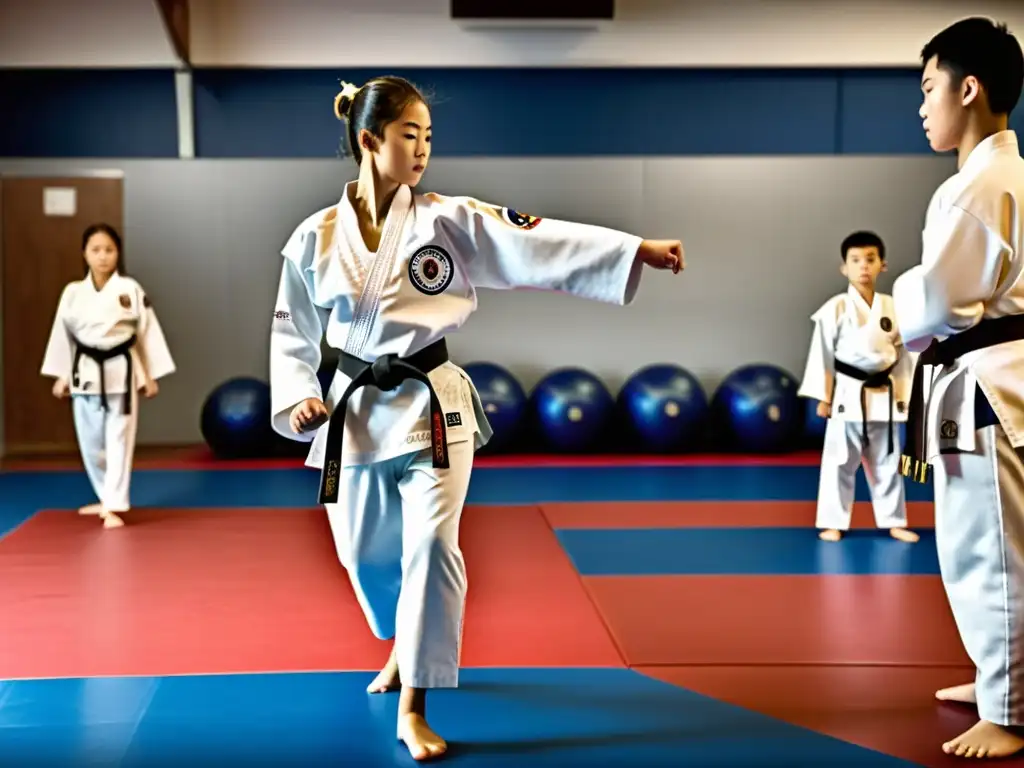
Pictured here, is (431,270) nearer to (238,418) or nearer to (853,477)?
(853,477)

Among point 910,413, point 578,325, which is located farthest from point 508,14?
point 910,413

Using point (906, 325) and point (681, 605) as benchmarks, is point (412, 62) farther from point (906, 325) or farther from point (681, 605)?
point (906, 325)

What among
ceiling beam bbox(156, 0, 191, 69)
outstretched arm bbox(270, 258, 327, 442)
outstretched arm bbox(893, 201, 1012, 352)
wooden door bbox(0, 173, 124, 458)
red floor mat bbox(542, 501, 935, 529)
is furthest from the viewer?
wooden door bbox(0, 173, 124, 458)

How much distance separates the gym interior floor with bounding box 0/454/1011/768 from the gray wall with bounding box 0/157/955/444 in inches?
104

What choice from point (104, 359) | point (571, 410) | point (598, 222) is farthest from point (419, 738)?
point (598, 222)

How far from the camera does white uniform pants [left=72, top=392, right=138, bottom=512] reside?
5.30 metres

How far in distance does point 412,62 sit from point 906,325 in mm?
6225

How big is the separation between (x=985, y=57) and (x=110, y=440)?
438cm

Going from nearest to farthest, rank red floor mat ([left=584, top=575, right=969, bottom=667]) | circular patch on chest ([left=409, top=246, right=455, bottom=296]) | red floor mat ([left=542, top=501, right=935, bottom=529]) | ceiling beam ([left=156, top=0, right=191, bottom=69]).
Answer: circular patch on chest ([left=409, top=246, right=455, bottom=296]), red floor mat ([left=584, top=575, right=969, bottom=667]), red floor mat ([left=542, top=501, right=935, bottom=529]), ceiling beam ([left=156, top=0, right=191, bottom=69])

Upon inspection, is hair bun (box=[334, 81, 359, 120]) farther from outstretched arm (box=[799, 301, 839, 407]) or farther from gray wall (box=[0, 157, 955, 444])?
gray wall (box=[0, 157, 955, 444])

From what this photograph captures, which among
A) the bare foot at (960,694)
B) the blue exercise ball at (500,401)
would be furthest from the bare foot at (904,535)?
the blue exercise ball at (500,401)

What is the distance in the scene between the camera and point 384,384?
8.54ft

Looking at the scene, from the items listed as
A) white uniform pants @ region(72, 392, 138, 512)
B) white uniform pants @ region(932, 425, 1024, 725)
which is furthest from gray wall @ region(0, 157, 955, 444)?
white uniform pants @ region(932, 425, 1024, 725)

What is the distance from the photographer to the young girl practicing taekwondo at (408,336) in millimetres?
2543
